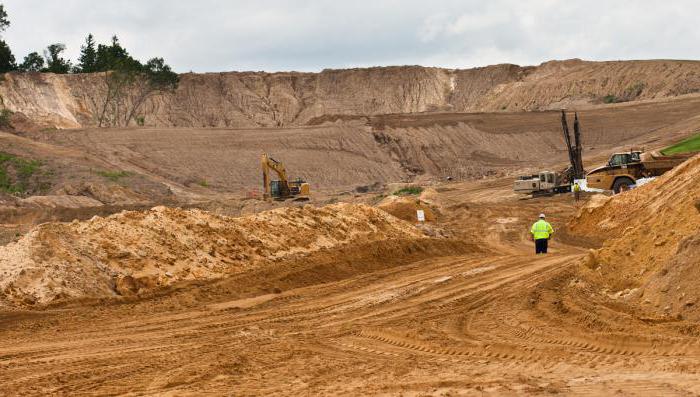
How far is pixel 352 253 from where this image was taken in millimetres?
21484

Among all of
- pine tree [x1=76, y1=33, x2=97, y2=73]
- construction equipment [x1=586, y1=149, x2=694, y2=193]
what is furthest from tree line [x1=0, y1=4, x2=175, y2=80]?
construction equipment [x1=586, y1=149, x2=694, y2=193]

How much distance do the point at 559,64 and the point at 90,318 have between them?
87.9 metres

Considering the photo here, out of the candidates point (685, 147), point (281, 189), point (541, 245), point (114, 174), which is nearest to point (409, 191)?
point (281, 189)

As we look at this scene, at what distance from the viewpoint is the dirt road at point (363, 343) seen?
8.92m

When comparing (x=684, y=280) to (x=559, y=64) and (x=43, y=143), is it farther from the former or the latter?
(x=559, y=64)

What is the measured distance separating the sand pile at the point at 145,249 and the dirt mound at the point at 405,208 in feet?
36.3

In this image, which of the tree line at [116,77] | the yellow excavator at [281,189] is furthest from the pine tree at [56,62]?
the yellow excavator at [281,189]

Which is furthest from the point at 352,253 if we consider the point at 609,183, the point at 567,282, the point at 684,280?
the point at 609,183

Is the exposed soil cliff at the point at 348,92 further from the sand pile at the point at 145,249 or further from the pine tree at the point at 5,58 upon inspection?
the sand pile at the point at 145,249

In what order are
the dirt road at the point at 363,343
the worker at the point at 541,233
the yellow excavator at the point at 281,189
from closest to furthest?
the dirt road at the point at 363,343, the worker at the point at 541,233, the yellow excavator at the point at 281,189

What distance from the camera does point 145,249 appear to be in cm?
1786

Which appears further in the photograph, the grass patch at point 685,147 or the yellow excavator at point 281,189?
the grass patch at point 685,147

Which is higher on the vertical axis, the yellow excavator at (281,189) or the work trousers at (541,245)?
the yellow excavator at (281,189)

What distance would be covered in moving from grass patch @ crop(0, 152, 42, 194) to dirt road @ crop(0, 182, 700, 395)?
34.3 metres
